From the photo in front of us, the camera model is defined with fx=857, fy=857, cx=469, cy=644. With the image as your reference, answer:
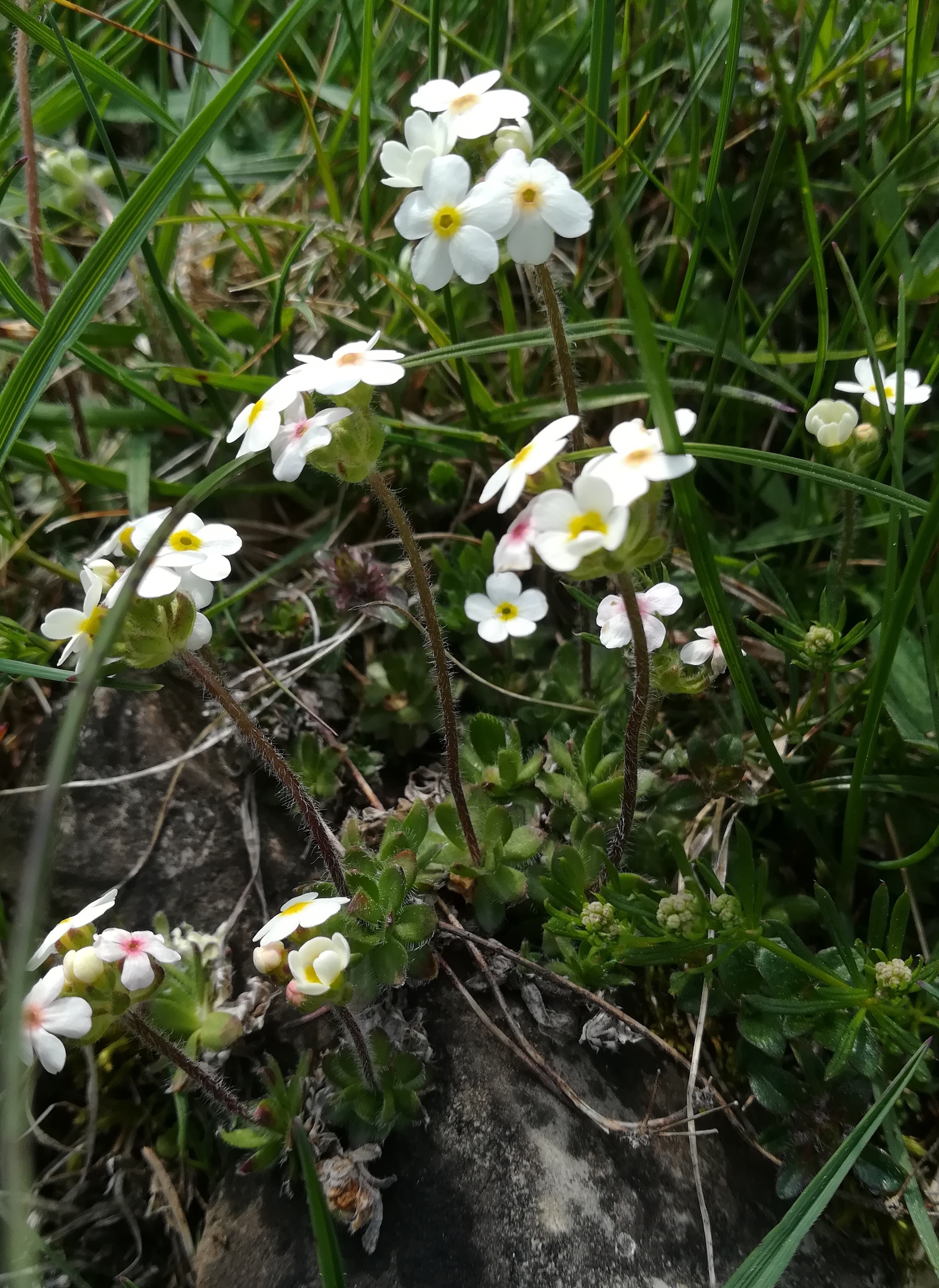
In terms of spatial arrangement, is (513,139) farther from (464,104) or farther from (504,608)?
(504,608)

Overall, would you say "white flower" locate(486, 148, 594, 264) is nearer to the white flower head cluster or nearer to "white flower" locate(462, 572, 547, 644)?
the white flower head cluster

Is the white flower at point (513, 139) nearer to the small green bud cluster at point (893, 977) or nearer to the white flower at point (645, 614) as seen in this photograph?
the white flower at point (645, 614)

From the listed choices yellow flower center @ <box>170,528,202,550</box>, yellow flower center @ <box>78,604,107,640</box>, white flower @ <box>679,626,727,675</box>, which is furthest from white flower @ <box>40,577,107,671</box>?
white flower @ <box>679,626,727,675</box>

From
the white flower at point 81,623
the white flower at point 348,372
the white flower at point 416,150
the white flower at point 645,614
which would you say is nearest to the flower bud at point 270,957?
the white flower at point 81,623

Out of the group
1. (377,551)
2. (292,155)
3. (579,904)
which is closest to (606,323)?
(377,551)

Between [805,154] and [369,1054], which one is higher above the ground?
[805,154]

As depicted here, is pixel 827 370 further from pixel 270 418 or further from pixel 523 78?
pixel 270 418

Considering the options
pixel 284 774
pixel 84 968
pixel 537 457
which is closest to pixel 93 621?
pixel 284 774
